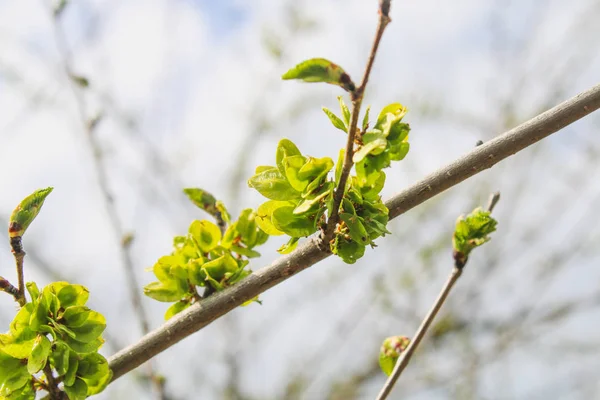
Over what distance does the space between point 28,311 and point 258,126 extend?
3896 millimetres

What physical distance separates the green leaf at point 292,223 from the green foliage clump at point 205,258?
0.47 feet

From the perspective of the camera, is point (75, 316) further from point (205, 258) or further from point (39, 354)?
point (205, 258)

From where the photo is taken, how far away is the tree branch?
894mm

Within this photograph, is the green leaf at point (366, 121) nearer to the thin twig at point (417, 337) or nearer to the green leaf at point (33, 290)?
the thin twig at point (417, 337)

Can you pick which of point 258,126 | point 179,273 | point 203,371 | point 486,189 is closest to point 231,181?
point 258,126

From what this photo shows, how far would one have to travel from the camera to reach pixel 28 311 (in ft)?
3.04

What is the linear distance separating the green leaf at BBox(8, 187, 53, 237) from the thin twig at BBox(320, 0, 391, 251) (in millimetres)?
413

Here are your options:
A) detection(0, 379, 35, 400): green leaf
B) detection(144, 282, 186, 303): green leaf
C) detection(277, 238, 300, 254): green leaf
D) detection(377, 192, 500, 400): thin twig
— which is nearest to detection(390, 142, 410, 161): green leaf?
detection(277, 238, 300, 254): green leaf

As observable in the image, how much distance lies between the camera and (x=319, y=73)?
28.0 inches

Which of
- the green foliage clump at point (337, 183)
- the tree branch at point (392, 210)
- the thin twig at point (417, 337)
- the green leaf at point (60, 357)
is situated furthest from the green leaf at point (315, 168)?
the green leaf at point (60, 357)

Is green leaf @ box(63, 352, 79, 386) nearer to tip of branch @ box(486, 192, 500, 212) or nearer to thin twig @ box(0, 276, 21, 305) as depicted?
thin twig @ box(0, 276, 21, 305)

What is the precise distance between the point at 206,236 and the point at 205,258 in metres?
0.05

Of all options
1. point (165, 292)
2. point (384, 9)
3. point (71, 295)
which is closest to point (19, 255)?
point (71, 295)

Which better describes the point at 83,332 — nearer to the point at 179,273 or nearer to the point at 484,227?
the point at 179,273
